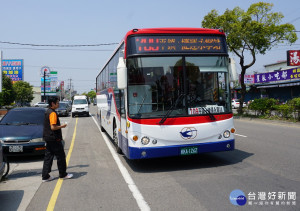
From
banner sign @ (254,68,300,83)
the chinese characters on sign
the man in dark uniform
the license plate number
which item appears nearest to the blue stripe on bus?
the man in dark uniform

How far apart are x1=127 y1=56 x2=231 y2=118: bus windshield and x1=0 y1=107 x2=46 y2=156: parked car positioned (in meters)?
3.29

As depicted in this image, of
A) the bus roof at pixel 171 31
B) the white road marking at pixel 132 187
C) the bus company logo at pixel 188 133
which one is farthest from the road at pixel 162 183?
the bus roof at pixel 171 31

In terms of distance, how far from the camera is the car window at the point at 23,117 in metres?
9.28

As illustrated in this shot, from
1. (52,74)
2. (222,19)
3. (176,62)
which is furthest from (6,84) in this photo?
(176,62)

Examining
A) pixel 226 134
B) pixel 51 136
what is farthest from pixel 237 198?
pixel 51 136

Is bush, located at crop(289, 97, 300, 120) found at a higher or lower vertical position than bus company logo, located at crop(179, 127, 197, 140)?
higher

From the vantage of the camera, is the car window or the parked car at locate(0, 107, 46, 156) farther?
the car window

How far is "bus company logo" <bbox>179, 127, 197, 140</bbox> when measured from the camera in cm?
652

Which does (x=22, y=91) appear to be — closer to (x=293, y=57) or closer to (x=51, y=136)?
(x=293, y=57)

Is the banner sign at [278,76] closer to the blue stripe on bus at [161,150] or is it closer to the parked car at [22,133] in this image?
the blue stripe on bus at [161,150]

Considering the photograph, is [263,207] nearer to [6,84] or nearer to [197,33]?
[197,33]

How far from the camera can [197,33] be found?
689 cm

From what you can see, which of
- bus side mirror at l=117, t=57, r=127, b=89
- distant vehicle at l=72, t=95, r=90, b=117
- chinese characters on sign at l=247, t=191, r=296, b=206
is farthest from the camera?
distant vehicle at l=72, t=95, r=90, b=117

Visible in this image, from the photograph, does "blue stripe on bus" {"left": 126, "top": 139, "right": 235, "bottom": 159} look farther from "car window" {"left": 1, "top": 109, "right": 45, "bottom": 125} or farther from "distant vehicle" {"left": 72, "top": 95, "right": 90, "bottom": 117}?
"distant vehicle" {"left": 72, "top": 95, "right": 90, "bottom": 117}
